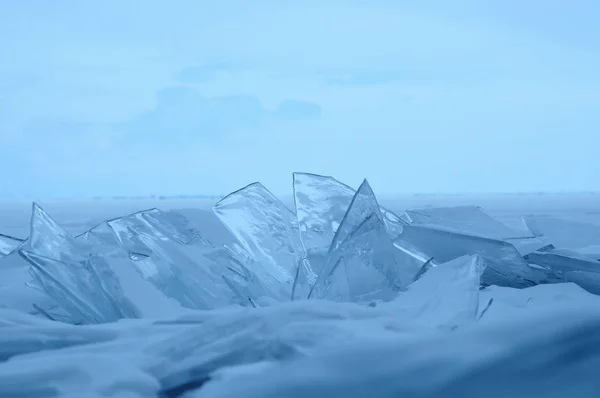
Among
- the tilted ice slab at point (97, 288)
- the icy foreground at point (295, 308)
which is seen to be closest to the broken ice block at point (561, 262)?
the icy foreground at point (295, 308)

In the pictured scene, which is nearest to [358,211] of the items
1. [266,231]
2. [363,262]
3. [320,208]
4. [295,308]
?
[363,262]

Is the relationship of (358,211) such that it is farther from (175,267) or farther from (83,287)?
(83,287)

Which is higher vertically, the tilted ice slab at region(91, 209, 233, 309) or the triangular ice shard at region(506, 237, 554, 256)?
the triangular ice shard at region(506, 237, 554, 256)

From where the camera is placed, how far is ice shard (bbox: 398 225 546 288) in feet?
6.28

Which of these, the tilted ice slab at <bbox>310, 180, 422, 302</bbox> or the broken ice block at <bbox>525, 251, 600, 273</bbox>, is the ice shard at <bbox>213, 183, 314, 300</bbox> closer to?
the tilted ice slab at <bbox>310, 180, 422, 302</bbox>

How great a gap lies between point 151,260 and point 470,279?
43.4 inches

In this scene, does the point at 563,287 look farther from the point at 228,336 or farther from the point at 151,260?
the point at 151,260

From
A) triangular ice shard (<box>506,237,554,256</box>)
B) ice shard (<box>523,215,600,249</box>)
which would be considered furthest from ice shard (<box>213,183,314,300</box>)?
ice shard (<box>523,215,600,249</box>)

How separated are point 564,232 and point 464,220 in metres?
0.90

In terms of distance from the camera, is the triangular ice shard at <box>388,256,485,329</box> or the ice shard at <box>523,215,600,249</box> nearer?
the triangular ice shard at <box>388,256,485,329</box>

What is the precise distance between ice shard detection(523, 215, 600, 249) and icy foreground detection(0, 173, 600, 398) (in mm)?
475

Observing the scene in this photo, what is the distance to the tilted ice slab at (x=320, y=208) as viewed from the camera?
2211 millimetres

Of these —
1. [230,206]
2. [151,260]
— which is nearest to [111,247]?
[151,260]

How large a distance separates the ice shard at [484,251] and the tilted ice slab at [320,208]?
0.29 meters
